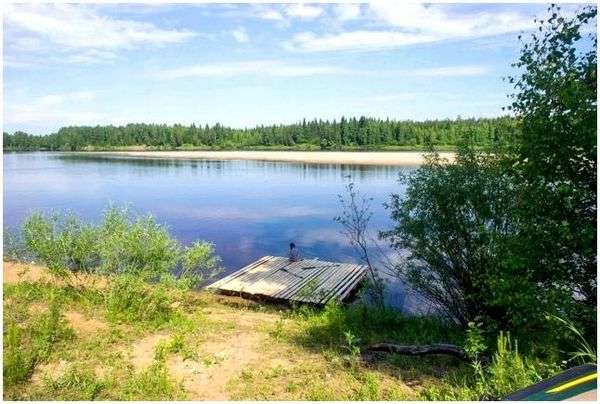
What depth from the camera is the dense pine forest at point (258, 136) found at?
12412cm

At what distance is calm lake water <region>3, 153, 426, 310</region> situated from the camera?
93.8ft

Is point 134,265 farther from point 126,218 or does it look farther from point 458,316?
point 458,316

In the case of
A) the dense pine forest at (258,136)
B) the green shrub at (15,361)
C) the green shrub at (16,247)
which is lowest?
the green shrub at (15,361)

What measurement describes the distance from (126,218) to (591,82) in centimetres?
1195

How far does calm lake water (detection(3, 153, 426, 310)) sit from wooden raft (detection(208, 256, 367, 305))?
6.58 ft

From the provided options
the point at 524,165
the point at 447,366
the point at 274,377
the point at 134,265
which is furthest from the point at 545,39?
the point at 134,265

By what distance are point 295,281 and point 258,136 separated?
454ft

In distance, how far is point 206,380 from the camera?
8.62 m

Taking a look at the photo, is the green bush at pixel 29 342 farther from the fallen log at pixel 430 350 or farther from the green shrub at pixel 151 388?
the fallen log at pixel 430 350

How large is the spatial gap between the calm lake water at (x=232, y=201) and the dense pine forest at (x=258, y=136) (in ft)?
168

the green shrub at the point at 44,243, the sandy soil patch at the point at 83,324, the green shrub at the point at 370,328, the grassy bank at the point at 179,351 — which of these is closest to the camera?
the grassy bank at the point at 179,351

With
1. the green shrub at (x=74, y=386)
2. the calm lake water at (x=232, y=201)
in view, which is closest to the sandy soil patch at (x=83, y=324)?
the green shrub at (x=74, y=386)

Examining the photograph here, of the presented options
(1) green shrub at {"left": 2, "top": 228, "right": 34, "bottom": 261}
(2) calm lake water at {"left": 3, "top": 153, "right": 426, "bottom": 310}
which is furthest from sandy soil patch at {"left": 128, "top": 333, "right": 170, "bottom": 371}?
(2) calm lake water at {"left": 3, "top": 153, "right": 426, "bottom": 310}

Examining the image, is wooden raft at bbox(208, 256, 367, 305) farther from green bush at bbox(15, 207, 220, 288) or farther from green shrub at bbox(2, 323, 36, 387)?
green shrub at bbox(2, 323, 36, 387)
